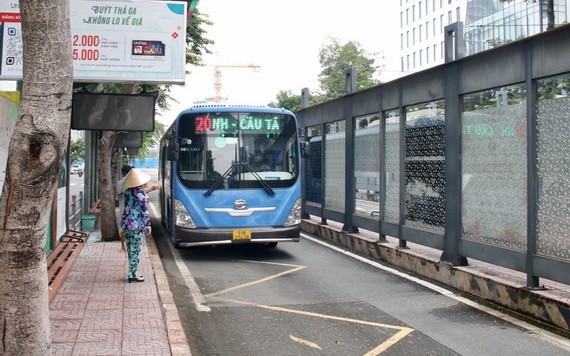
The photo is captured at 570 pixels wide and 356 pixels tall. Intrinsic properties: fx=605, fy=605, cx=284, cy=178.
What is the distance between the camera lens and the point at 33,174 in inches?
153

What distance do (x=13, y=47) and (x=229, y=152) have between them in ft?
13.7

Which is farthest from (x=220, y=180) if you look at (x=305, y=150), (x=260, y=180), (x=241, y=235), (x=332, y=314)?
(x=332, y=314)

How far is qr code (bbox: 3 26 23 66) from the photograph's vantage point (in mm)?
8648

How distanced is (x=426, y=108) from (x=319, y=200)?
5.79 metres

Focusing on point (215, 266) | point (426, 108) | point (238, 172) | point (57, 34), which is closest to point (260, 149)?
point (238, 172)

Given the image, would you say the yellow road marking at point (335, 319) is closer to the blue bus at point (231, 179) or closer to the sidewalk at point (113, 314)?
the sidewalk at point (113, 314)

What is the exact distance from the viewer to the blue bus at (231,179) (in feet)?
36.8

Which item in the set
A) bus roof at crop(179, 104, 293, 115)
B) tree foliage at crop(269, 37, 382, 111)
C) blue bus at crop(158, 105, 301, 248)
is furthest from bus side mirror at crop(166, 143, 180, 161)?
tree foliage at crop(269, 37, 382, 111)

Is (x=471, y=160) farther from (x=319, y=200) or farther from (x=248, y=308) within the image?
(x=319, y=200)

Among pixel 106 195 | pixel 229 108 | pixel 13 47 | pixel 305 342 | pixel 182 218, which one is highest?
pixel 13 47

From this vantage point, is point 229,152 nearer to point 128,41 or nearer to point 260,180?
point 260,180

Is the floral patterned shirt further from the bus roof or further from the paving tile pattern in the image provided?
the bus roof

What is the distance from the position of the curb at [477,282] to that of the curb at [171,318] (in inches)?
156

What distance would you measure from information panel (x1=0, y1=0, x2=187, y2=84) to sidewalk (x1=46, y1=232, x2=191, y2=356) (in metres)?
3.01
